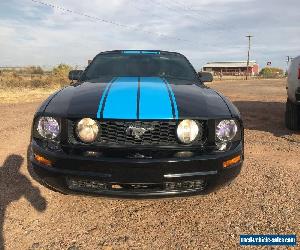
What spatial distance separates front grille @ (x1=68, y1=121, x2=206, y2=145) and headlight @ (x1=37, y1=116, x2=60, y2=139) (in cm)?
16

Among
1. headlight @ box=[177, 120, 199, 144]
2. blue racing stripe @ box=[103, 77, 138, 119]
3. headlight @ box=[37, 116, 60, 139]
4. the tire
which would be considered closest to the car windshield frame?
blue racing stripe @ box=[103, 77, 138, 119]

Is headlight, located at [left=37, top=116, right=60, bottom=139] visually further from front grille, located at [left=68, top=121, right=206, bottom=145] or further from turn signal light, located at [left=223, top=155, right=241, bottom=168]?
turn signal light, located at [left=223, top=155, right=241, bottom=168]

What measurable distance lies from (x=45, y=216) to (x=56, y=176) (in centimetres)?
59

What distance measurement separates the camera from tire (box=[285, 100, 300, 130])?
6.48 meters

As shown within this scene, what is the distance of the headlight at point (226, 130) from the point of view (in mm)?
2850

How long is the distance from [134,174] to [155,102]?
617mm

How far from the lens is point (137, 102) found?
2.86m

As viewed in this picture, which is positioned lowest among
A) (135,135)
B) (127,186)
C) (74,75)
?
(127,186)

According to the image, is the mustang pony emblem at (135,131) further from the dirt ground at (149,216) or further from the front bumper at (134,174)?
the dirt ground at (149,216)

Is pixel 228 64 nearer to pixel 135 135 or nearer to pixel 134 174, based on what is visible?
pixel 135 135

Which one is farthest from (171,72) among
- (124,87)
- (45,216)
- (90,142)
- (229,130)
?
(45,216)

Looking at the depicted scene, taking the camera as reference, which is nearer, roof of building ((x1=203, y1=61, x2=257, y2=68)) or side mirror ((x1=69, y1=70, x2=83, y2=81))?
side mirror ((x1=69, y1=70, x2=83, y2=81))

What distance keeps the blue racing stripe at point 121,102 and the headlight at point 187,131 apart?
0.36 meters

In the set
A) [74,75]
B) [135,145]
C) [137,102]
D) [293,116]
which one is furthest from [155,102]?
[293,116]
